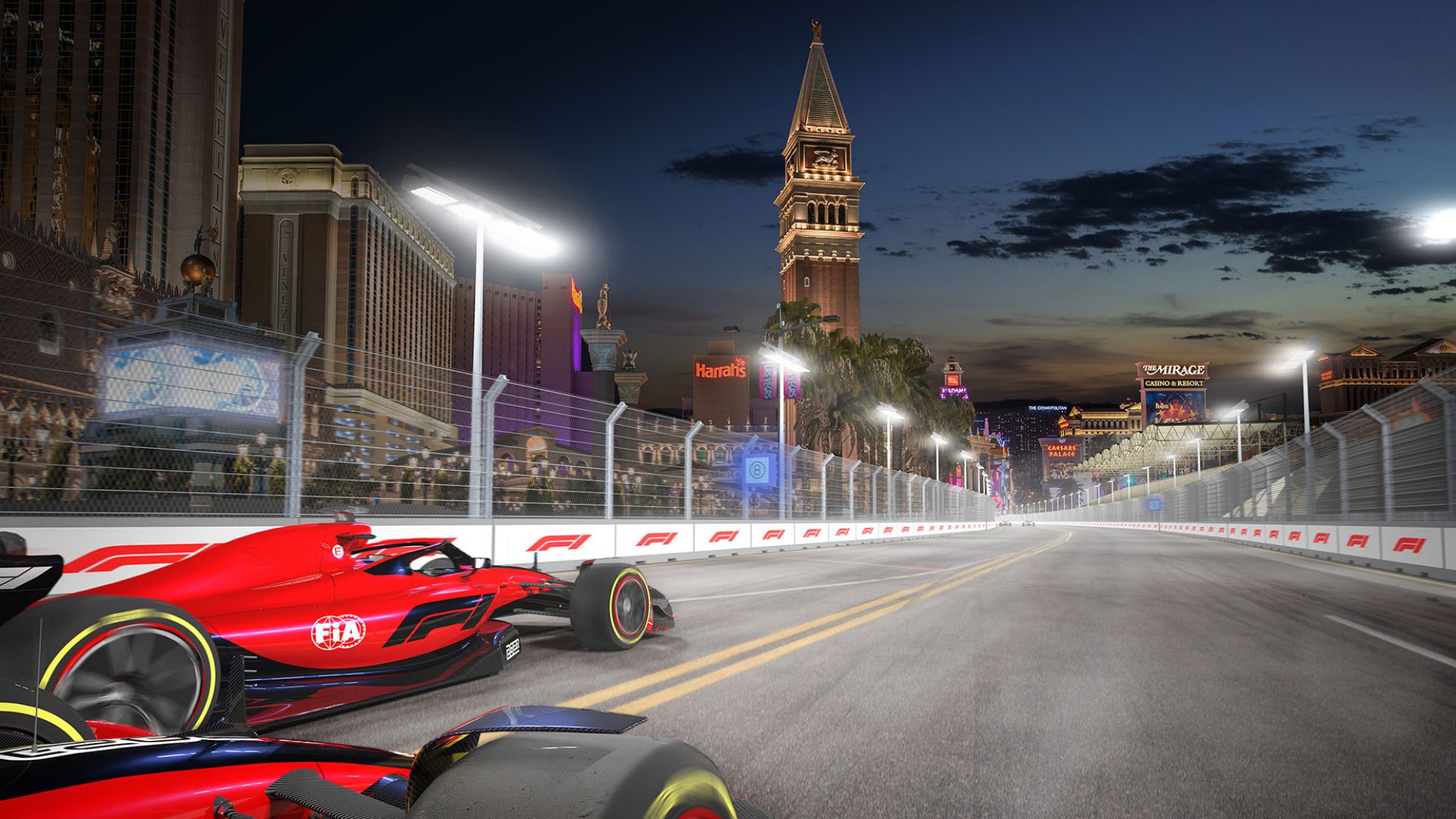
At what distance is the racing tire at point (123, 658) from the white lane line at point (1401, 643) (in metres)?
6.68

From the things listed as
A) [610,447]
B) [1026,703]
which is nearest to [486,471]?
[610,447]

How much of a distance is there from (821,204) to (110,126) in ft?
330

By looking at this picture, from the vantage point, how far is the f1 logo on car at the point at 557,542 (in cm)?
1318

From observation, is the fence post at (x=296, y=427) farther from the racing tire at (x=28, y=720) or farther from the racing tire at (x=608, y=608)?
the racing tire at (x=28, y=720)

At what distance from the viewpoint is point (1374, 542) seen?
55.5 ft

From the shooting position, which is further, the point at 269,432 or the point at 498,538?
the point at 498,538

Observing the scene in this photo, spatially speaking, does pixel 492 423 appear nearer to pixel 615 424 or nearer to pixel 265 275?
pixel 615 424

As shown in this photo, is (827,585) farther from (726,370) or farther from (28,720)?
(726,370)

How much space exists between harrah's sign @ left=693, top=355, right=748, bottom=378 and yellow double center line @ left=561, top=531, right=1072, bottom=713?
118005 millimetres

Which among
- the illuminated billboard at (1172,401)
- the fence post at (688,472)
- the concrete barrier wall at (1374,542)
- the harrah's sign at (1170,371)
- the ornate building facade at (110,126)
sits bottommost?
the concrete barrier wall at (1374,542)

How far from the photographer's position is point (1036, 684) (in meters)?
4.96

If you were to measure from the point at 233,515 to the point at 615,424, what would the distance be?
7.41 m

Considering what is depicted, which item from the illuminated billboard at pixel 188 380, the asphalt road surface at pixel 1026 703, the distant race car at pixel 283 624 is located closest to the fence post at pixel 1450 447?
the asphalt road surface at pixel 1026 703

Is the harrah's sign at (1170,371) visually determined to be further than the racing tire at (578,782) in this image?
Yes
